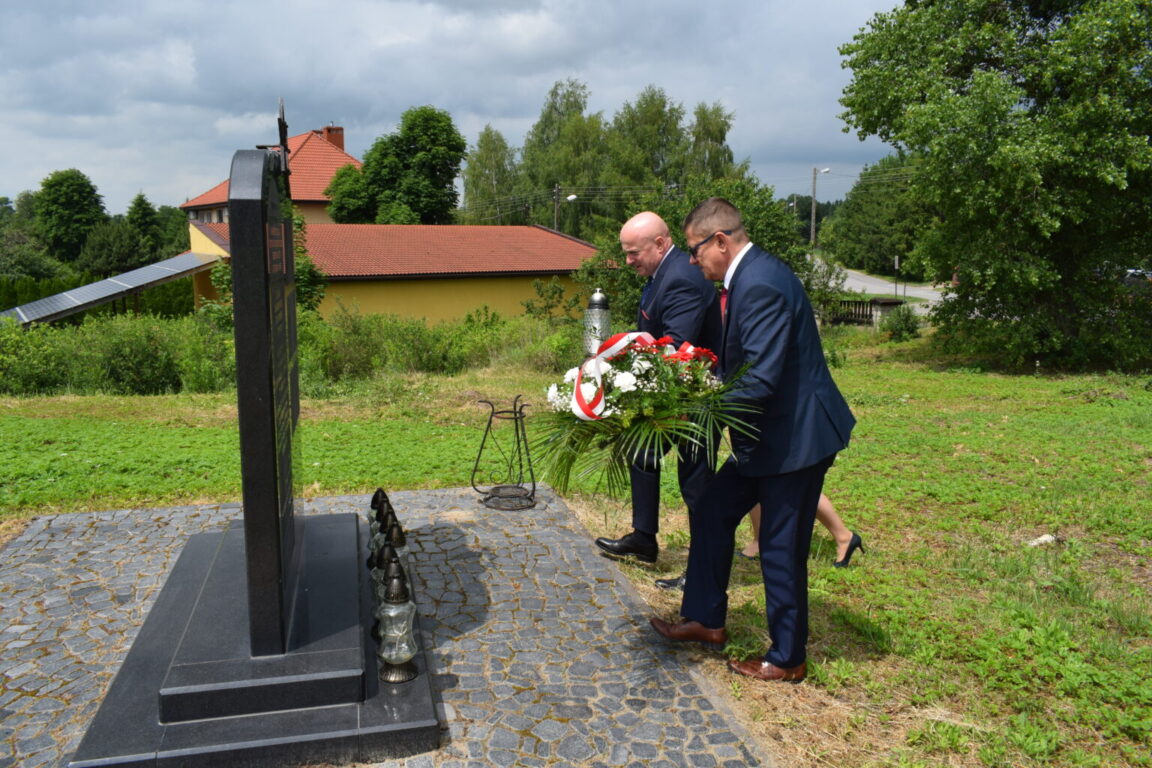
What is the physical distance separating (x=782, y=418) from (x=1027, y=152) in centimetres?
1241

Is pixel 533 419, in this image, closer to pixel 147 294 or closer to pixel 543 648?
pixel 543 648

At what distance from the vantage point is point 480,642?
166 inches

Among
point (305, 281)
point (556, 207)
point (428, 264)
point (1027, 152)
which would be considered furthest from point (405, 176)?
point (1027, 152)

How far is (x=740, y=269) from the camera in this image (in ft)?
11.8

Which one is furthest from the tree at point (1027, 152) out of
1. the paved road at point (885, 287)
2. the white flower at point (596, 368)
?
the paved road at point (885, 287)

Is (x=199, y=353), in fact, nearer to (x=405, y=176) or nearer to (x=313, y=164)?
(x=405, y=176)

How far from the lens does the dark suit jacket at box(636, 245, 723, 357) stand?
457 centimetres

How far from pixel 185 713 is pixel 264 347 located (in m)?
1.52

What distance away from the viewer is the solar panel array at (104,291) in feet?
65.1

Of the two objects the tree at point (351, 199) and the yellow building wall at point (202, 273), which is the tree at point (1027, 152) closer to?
the yellow building wall at point (202, 273)

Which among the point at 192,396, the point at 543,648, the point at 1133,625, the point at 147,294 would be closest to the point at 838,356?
the point at 192,396

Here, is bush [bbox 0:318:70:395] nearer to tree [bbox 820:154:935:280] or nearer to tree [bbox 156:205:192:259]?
tree [bbox 156:205:192:259]

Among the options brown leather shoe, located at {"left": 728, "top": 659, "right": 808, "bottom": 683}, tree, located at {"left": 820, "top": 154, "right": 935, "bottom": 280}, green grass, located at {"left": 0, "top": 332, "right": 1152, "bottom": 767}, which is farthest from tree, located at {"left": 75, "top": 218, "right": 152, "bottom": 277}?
brown leather shoe, located at {"left": 728, "top": 659, "right": 808, "bottom": 683}

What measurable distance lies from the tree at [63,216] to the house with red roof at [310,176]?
1441 centimetres
